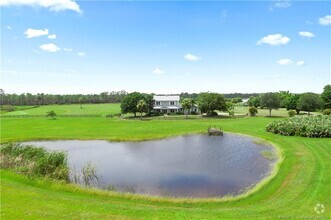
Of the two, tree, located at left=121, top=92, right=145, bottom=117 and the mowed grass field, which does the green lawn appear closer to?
tree, located at left=121, top=92, right=145, bottom=117

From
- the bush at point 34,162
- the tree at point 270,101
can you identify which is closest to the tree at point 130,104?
the tree at point 270,101

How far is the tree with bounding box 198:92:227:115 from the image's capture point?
9481 centimetres

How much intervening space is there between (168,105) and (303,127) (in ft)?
199

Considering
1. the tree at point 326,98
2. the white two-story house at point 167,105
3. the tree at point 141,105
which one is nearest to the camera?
the tree at point 141,105

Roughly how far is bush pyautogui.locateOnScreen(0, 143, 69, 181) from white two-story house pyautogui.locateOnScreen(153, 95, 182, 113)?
73127mm

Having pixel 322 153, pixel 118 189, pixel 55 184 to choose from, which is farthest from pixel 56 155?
pixel 322 153

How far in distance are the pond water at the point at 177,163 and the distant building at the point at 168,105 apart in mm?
51236

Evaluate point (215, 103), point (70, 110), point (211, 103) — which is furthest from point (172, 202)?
point (70, 110)

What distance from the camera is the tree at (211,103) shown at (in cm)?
9481

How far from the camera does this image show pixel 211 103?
310 feet

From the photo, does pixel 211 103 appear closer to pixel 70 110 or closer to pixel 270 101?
pixel 270 101

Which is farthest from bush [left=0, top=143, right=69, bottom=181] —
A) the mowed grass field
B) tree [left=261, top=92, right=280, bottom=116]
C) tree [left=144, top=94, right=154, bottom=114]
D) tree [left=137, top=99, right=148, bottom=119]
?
tree [left=261, top=92, right=280, bottom=116]

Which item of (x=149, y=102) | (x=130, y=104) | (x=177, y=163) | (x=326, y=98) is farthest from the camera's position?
(x=149, y=102)

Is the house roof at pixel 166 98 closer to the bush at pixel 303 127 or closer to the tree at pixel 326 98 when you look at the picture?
the tree at pixel 326 98
